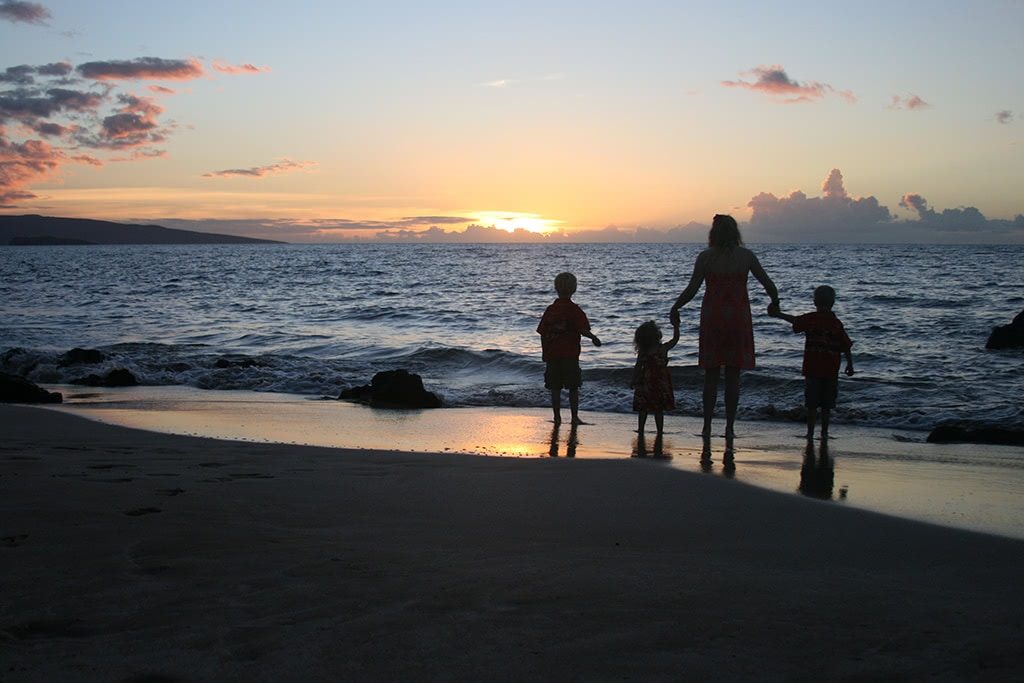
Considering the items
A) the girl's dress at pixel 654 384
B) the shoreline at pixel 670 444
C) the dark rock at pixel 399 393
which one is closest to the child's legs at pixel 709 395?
the shoreline at pixel 670 444

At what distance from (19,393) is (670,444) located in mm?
8150

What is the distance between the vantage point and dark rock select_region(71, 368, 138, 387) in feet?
46.1

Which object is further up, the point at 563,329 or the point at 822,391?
the point at 563,329

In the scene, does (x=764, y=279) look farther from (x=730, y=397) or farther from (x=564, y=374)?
(x=564, y=374)

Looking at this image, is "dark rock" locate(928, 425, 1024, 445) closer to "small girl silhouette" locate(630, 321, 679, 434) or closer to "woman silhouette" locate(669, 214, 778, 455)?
"woman silhouette" locate(669, 214, 778, 455)

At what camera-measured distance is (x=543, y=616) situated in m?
2.83

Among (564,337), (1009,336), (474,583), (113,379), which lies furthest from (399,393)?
(1009,336)

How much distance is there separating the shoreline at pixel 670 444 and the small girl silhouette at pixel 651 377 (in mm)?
311

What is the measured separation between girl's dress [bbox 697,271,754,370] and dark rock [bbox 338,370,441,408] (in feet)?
15.3

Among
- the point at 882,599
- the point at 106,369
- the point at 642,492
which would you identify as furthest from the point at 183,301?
the point at 882,599

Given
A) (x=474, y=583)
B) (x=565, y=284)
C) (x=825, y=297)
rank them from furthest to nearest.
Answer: (x=565, y=284) < (x=825, y=297) < (x=474, y=583)

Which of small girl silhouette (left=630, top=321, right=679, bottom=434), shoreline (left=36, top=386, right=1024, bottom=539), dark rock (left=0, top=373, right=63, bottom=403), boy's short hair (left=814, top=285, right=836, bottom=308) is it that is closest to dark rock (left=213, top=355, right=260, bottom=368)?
shoreline (left=36, top=386, right=1024, bottom=539)

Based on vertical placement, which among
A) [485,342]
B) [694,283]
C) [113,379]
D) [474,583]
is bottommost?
[113,379]

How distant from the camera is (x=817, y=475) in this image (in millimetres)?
6387
